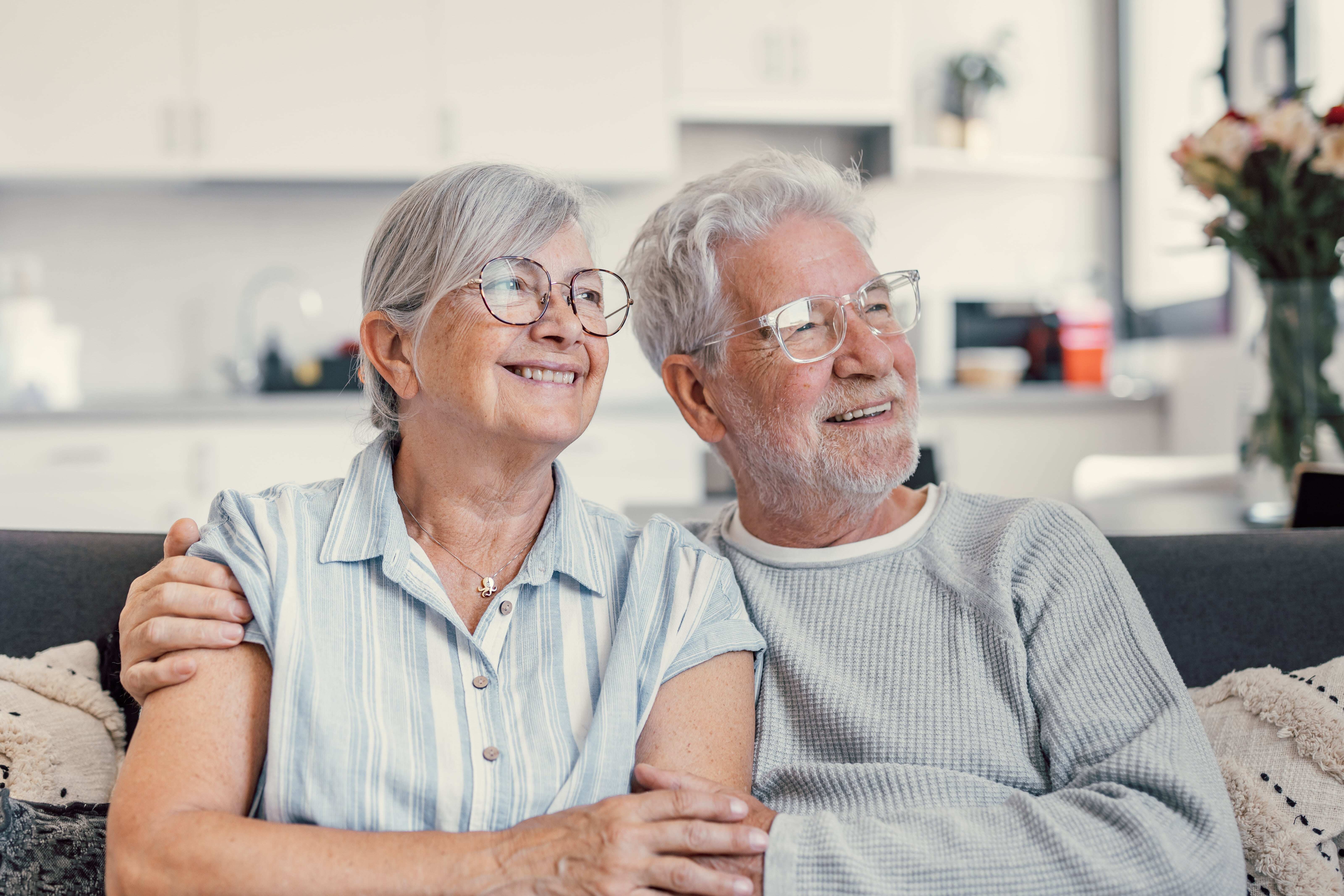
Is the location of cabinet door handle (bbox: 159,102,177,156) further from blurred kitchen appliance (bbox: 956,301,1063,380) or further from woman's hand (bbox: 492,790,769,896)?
woman's hand (bbox: 492,790,769,896)

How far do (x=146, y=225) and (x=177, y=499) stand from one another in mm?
1180

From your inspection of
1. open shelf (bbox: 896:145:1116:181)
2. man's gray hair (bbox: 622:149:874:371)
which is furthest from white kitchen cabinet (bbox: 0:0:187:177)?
man's gray hair (bbox: 622:149:874:371)

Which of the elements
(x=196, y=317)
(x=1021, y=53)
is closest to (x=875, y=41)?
(x=1021, y=53)

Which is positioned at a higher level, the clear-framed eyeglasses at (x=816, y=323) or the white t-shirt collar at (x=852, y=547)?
the clear-framed eyeglasses at (x=816, y=323)

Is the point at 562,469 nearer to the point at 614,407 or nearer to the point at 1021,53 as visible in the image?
the point at 614,407

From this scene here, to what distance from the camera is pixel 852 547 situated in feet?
4.72

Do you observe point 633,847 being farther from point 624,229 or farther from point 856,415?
point 624,229

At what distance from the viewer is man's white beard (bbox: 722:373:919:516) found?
143cm

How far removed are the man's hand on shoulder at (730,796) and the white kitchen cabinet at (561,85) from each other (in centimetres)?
302

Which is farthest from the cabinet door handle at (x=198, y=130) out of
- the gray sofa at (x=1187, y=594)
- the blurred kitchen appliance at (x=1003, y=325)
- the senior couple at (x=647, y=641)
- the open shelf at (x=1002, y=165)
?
the blurred kitchen appliance at (x=1003, y=325)

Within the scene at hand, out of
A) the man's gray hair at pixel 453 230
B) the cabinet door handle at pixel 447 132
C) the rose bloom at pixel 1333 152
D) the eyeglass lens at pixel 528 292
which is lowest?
the eyeglass lens at pixel 528 292

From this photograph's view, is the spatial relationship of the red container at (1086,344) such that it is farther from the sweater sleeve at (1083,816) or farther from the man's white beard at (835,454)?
the sweater sleeve at (1083,816)

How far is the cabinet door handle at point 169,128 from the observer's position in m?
3.71

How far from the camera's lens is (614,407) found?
12.1ft
